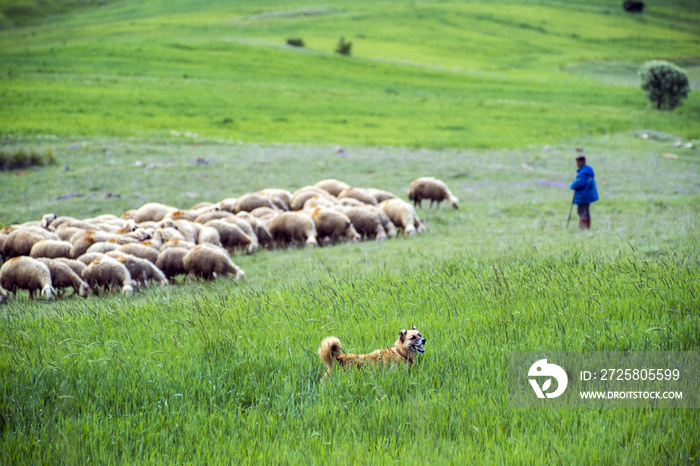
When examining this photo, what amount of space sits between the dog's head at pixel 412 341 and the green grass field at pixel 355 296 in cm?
21

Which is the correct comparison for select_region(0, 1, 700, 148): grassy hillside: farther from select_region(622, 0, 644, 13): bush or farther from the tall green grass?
the tall green grass

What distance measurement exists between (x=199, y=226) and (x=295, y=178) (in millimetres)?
9467

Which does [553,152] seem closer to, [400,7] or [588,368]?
[588,368]

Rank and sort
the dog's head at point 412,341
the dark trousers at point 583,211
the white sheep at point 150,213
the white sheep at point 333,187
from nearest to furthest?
1. the dog's head at point 412,341
2. the dark trousers at point 583,211
3. the white sheep at point 150,213
4. the white sheep at point 333,187

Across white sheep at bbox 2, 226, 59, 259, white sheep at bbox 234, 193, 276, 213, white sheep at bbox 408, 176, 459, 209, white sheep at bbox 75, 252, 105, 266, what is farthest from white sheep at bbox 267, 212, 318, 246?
white sheep at bbox 2, 226, 59, 259

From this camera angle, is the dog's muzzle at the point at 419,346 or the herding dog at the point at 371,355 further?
the herding dog at the point at 371,355

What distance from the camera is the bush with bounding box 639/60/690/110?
159 ft

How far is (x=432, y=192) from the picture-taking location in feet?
56.6

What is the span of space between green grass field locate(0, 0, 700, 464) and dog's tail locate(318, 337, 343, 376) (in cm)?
18

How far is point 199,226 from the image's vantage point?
13.0 meters

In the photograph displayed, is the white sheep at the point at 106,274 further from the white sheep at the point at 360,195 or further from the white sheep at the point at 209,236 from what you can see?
the white sheep at the point at 360,195

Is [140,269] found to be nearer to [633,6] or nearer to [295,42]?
[295,42]

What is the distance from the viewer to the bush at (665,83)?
159 ft

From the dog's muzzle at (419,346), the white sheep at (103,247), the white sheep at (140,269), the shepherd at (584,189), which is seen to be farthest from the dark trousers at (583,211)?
the white sheep at (103,247)
